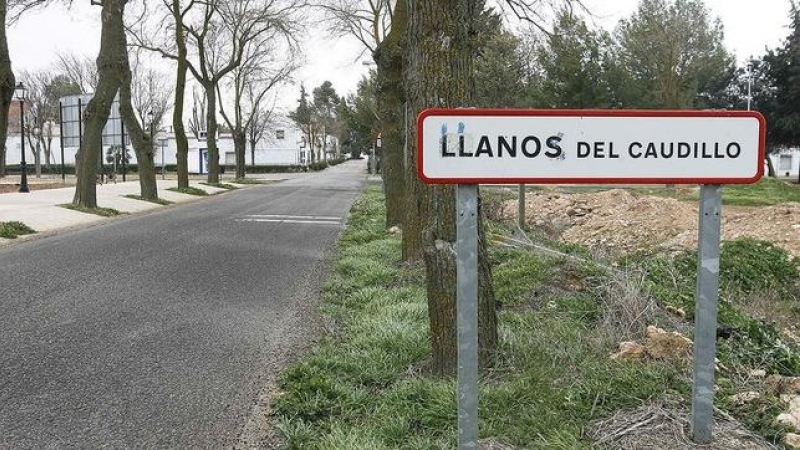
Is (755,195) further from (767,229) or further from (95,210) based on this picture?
(95,210)

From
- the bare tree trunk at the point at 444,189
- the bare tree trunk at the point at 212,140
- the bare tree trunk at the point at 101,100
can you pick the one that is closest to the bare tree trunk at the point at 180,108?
the bare tree trunk at the point at 212,140

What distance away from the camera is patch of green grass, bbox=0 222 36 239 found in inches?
480

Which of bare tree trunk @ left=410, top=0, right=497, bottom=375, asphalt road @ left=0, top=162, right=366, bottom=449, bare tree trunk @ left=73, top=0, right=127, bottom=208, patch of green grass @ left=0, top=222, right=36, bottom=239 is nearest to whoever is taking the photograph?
asphalt road @ left=0, top=162, right=366, bottom=449

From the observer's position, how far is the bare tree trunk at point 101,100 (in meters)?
18.0

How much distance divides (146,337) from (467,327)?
339 centimetres

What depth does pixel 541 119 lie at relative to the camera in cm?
306

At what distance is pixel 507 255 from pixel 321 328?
11.3 ft

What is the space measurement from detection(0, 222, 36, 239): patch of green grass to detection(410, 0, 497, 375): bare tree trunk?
10294 mm

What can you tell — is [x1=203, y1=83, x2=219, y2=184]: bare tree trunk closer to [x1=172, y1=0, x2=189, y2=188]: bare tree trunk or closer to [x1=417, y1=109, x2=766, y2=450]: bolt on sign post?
[x1=172, y1=0, x2=189, y2=188]: bare tree trunk

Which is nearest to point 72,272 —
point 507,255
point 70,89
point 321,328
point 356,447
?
point 321,328

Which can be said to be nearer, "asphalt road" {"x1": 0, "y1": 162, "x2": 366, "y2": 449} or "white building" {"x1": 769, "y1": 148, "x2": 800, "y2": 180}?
"asphalt road" {"x1": 0, "y1": 162, "x2": 366, "y2": 449}

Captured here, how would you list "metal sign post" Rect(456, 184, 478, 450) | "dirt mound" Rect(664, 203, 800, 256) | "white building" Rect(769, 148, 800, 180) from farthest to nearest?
"white building" Rect(769, 148, 800, 180) → "dirt mound" Rect(664, 203, 800, 256) → "metal sign post" Rect(456, 184, 478, 450)

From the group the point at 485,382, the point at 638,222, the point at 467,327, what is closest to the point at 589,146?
the point at 467,327

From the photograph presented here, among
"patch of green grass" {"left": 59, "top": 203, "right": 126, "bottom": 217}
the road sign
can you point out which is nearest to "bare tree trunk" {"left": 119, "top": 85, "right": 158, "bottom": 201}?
"patch of green grass" {"left": 59, "top": 203, "right": 126, "bottom": 217}
